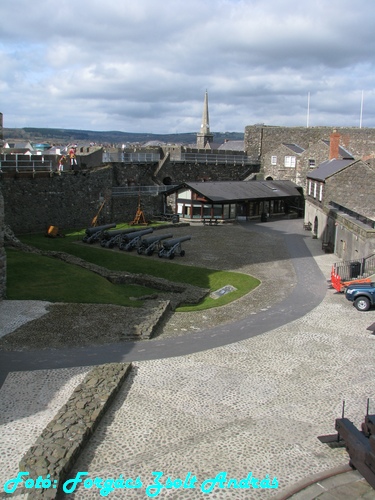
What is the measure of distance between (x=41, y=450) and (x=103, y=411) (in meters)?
2.06

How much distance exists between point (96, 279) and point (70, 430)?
13899 millimetres

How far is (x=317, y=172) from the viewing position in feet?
130

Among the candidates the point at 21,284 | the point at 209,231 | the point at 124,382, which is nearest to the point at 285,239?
the point at 209,231

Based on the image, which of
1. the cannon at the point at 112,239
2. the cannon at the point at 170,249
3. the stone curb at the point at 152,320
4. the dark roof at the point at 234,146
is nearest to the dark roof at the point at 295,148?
the dark roof at the point at 234,146

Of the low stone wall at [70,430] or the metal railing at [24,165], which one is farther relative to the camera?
the metal railing at [24,165]

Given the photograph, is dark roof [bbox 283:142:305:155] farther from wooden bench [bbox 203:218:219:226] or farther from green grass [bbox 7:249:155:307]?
green grass [bbox 7:249:155:307]

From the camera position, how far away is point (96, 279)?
23719 millimetres

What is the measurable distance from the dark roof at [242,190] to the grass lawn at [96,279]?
15434 millimetres

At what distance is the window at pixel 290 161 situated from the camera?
193 feet

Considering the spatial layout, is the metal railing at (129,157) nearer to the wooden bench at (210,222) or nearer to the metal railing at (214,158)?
the metal railing at (214,158)

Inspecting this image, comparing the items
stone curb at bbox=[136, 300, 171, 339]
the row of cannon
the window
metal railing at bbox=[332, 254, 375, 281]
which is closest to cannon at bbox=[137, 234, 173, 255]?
the row of cannon

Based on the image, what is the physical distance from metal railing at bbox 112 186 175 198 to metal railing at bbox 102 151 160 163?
12.7ft

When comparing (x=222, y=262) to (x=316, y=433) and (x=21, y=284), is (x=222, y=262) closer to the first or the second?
(x=21, y=284)

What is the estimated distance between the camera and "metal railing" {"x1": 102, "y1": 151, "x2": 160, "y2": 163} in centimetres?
4822
